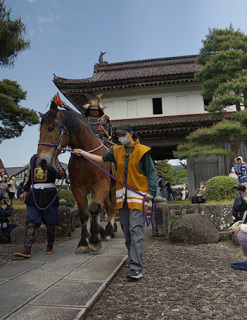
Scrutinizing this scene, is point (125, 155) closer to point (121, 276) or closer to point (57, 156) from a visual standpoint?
point (57, 156)

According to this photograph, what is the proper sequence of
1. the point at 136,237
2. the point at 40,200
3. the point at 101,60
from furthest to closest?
the point at 101,60, the point at 40,200, the point at 136,237

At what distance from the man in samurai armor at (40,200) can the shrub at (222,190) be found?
194 inches

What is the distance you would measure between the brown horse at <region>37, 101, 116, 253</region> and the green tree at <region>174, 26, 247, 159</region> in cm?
760

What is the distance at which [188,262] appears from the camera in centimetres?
402

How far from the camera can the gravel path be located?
7.70ft

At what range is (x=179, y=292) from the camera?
2.82 meters

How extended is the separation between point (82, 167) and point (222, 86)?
920 centimetres

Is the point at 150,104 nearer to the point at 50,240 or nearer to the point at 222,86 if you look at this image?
the point at 222,86

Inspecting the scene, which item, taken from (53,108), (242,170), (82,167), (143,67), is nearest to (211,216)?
(242,170)

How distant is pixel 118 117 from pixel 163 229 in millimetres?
10915

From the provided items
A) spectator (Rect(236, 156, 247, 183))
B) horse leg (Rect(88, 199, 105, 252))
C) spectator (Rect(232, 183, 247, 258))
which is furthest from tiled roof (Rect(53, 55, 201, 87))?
horse leg (Rect(88, 199, 105, 252))

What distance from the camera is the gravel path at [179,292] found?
235cm

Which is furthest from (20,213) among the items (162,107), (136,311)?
(162,107)

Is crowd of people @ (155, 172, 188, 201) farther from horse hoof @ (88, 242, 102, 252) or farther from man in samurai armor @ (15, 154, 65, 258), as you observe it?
man in samurai armor @ (15, 154, 65, 258)
